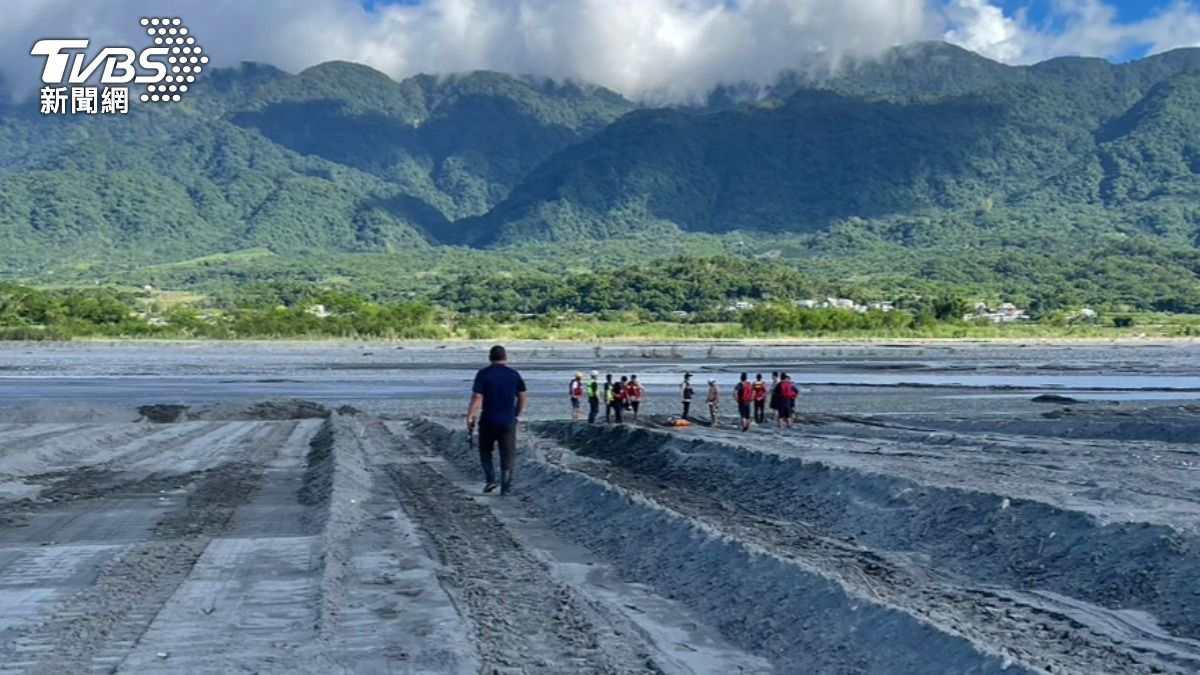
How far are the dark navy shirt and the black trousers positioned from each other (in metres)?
0.09

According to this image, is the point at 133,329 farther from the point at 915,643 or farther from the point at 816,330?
the point at 915,643

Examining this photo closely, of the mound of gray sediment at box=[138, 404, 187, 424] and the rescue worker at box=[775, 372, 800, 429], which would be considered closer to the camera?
the rescue worker at box=[775, 372, 800, 429]

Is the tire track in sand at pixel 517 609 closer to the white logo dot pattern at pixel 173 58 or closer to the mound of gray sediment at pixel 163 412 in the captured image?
the mound of gray sediment at pixel 163 412

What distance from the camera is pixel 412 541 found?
1283cm

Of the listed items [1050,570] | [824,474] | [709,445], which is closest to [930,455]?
[709,445]

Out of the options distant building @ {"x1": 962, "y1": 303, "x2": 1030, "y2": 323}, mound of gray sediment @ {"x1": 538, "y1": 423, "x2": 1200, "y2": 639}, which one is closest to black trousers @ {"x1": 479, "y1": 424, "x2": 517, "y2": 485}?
mound of gray sediment @ {"x1": 538, "y1": 423, "x2": 1200, "y2": 639}

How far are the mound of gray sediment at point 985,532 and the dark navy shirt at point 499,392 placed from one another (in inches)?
99.7

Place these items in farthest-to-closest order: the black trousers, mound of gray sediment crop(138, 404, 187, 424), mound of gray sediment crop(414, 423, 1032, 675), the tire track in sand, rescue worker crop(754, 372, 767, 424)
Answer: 1. mound of gray sediment crop(138, 404, 187, 424)
2. rescue worker crop(754, 372, 767, 424)
3. the black trousers
4. the tire track in sand
5. mound of gray sediment crop(414, 423, 1032, 675)

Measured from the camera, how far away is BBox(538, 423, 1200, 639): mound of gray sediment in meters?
9.95

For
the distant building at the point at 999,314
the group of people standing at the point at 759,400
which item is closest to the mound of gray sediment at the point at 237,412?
the group of people standing at the point at 759,400

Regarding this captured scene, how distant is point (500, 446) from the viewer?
1655 cm

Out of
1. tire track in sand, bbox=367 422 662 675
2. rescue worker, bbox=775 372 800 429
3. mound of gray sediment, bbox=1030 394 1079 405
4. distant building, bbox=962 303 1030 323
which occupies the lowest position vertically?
→ mound of gray sediment, bbox=1030 394 1079 405

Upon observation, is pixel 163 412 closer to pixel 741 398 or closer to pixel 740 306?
pixel 741 398

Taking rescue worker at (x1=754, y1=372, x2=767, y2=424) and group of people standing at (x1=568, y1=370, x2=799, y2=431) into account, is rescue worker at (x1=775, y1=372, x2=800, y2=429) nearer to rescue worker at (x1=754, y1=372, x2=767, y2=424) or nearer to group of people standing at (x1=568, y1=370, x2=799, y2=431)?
group of people standing at (x1=568, y1=370, x2=799, y2=431)
